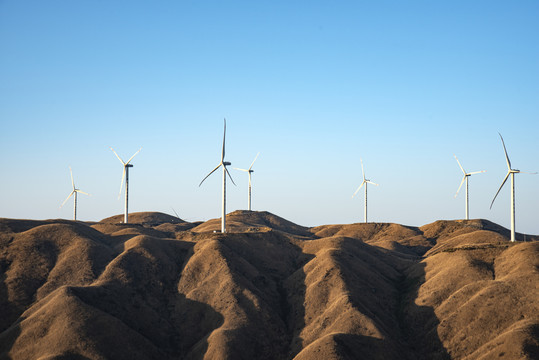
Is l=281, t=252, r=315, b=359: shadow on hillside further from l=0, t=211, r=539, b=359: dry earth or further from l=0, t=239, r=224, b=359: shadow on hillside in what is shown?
l=0, t=239, r=224, b=359: shadow on hillside

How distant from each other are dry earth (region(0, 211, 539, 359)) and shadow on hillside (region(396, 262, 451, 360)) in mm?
315

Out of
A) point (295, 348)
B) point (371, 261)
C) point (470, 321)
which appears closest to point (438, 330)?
point (470, 321)

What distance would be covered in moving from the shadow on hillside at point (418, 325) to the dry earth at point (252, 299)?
1.03 feet

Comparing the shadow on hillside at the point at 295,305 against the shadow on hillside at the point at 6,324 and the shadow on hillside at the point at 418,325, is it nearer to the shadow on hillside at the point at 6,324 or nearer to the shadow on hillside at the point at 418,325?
the shadow on hillside at the point at 418,325

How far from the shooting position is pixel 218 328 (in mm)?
121938

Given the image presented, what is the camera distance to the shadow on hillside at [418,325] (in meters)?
115

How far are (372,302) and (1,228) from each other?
107 m

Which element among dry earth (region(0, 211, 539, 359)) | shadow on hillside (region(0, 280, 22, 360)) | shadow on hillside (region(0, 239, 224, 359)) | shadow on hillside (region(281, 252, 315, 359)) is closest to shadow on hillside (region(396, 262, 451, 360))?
dry earth (region(0, 211, 539, 359))

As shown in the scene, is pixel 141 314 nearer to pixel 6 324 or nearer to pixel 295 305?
pixel 6 324

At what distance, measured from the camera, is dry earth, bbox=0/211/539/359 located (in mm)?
110562

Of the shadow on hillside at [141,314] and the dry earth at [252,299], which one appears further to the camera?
the shadow on hillside at [141,314]

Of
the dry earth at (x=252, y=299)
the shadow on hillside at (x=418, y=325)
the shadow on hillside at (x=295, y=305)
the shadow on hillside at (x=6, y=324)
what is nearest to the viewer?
the shadow on hillside at (x=6, y=324)

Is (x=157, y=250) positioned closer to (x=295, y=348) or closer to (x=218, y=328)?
(x=218, y=328)

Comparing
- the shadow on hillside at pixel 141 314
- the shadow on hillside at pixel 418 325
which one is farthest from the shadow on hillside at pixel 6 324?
the shadow on hillside at pixel 418 325
